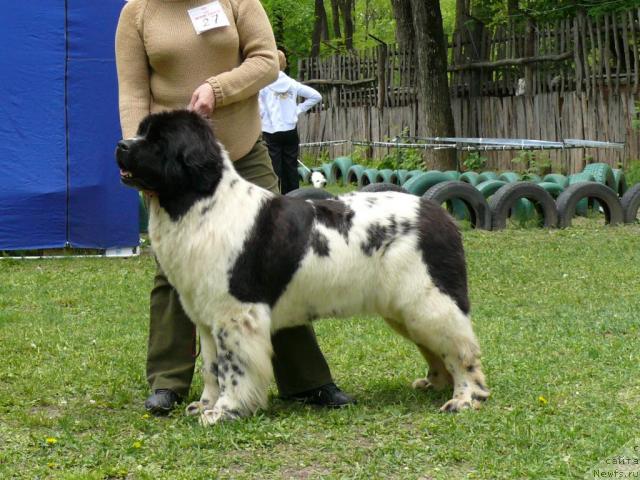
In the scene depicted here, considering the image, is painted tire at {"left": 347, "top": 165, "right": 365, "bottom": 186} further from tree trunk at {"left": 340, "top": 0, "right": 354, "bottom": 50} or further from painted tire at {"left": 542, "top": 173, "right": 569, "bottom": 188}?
tree trunk at {"left": 340, "top": 0, "right": 354, "bottom": 50}

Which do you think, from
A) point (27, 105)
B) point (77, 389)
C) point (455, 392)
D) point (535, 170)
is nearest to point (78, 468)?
point (77, 389)

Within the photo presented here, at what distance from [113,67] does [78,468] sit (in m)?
7.60

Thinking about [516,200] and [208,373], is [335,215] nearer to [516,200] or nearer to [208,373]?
[208,373]

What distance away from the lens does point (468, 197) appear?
42.2ft

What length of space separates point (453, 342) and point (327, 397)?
818mm

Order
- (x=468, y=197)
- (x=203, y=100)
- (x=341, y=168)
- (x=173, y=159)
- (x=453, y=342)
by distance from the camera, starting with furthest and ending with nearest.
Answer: (x=341, y=168)
(x=468, y=197)
(x=453, y=342)
(x=203, y=100)
(x=173, y=159)

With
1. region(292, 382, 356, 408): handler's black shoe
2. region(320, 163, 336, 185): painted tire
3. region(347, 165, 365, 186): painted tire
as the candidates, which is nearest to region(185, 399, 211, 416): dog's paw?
region(292, 382, 356, 408): handler's black shoe

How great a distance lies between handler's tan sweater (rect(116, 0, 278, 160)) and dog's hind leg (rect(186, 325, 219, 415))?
3.40ft

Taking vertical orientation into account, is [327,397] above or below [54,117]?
below

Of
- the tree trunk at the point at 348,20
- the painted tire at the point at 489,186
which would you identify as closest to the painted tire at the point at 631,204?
the painted tire at the point at 489,186

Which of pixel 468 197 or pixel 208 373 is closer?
pixel 208 373

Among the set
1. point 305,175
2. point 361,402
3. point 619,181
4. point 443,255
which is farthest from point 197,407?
point 305,175

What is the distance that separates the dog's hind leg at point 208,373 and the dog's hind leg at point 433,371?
1021 millimetres

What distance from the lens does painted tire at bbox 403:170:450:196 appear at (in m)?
13.6
